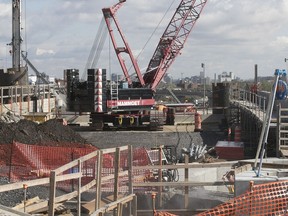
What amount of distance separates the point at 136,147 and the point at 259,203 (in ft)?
60.6

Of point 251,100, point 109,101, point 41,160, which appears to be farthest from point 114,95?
point 41,160

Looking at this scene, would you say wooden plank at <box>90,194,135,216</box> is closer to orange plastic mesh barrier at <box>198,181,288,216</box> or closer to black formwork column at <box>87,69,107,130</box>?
orange plastic mesh barrier at <box>198,181,288,216</box>

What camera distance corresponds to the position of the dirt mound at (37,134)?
21.3 meters

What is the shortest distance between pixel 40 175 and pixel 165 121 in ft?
71.0

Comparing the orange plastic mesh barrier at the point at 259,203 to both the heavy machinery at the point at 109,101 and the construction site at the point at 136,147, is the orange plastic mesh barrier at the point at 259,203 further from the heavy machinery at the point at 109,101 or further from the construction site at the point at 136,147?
the heavy machinery at the point at 109,101

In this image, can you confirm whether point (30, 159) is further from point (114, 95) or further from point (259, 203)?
point (114, 95)

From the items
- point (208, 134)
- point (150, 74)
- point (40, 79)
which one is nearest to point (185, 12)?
point (150, 74)

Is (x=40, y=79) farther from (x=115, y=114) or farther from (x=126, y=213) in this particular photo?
(x=126, y=213)

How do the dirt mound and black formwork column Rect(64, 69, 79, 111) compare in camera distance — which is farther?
black formwork column Rect(64, 69, 79, 111)

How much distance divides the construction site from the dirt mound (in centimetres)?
6

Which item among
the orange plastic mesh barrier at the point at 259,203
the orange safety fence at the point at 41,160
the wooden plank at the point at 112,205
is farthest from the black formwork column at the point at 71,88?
the orange plastic mesh barrier at the point at 259,203

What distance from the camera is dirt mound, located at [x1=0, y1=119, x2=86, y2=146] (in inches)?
837

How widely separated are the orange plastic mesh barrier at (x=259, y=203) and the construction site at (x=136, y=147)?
0.05 ft

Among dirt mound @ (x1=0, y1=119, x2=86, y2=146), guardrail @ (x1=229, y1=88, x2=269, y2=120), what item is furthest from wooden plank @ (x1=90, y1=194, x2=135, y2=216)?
guardrail @ (x1=229, y1=88, x2=269, y2=120)
